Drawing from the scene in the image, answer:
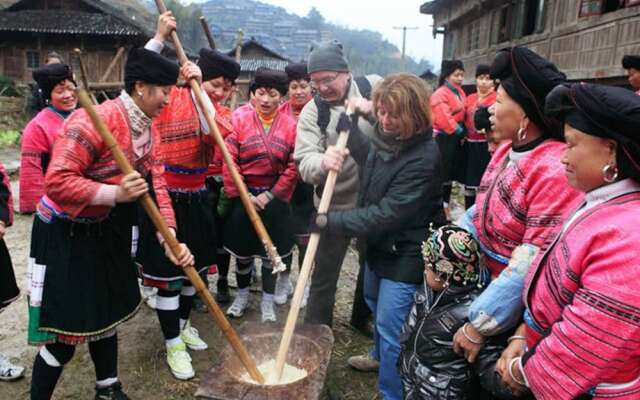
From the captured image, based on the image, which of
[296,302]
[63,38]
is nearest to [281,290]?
[296,302]

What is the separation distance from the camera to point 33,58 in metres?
23.5

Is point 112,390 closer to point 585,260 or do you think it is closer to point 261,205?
point 261,205

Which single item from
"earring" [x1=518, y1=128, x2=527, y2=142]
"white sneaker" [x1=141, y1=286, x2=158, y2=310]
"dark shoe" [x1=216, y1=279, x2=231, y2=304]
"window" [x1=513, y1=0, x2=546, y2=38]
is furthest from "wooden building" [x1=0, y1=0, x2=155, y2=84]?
"earring" [x1=518, y1=128, x2=527, y2=142]

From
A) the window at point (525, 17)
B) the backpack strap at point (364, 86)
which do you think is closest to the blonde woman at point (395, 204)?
the backpack strap at point (364, 86)

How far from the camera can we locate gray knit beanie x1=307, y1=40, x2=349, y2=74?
3172 mm

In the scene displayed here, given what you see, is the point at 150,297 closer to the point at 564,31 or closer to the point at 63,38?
the point at 564,31

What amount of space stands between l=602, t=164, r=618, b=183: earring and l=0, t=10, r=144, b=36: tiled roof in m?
24.3

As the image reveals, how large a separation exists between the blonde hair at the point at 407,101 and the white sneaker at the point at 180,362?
243 cm

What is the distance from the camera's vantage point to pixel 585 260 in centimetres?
140

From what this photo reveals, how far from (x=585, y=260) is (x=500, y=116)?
82 centimetres

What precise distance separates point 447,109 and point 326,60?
400cm

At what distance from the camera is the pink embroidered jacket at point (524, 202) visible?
5.85 ft

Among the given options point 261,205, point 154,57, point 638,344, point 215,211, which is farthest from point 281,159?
point 638,344

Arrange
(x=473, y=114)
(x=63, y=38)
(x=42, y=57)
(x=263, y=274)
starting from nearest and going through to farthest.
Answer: (x=263, y=274) → (x=473, y=114) → (x=63, y=38) → (x=42, y=57)
